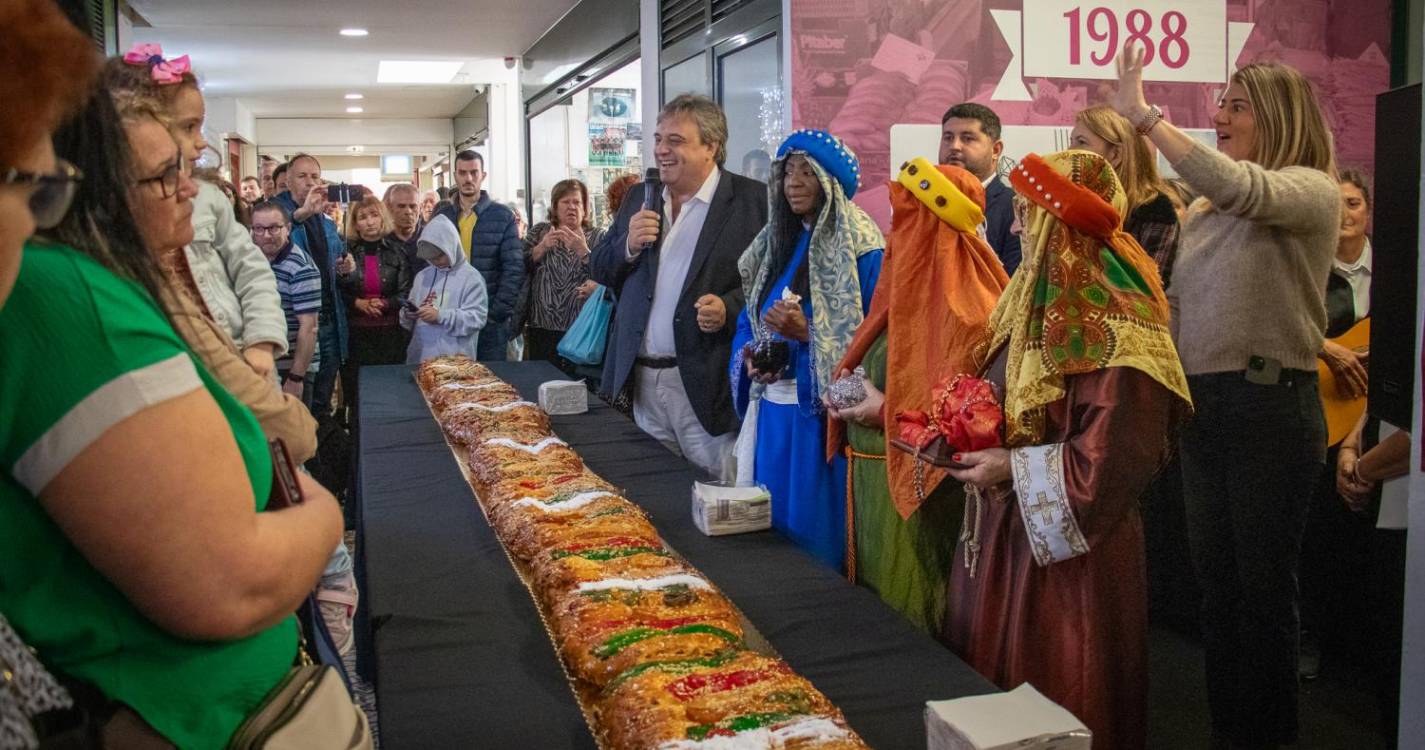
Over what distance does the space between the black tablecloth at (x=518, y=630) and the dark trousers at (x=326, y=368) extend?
126 inches

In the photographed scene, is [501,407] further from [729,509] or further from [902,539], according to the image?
[902,539]

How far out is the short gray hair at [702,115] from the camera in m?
3.54

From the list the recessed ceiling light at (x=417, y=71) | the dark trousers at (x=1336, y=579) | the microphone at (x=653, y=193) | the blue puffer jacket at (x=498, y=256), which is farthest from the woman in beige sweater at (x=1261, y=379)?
the recessed ceiling light at (x=417, y=71)

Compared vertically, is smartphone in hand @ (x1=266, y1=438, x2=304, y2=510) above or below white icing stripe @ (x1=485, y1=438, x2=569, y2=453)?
above

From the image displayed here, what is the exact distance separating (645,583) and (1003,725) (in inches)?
26.7

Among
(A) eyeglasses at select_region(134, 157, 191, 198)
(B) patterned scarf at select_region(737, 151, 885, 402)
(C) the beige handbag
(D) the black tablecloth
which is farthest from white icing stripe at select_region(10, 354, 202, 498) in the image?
(B) patterned scarf at select_region(737, 151, 885, 402)

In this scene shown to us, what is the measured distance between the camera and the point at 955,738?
1.19 metres

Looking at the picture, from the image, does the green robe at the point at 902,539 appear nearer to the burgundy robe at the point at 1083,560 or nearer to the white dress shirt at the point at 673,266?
the burgundy robe at the point at 1083,560

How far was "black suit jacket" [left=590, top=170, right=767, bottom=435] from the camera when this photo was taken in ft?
11.4

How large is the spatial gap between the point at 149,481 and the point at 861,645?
1.08m

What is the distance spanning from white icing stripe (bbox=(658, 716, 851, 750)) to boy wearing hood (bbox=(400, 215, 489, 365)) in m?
4.04

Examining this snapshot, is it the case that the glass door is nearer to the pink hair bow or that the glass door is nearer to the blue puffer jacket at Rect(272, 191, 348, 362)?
the blue puffer jacket at Rect(272, 191, 348, 362)

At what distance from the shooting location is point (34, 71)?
0.72m

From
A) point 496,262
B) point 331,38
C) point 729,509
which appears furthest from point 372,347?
point 331,38
